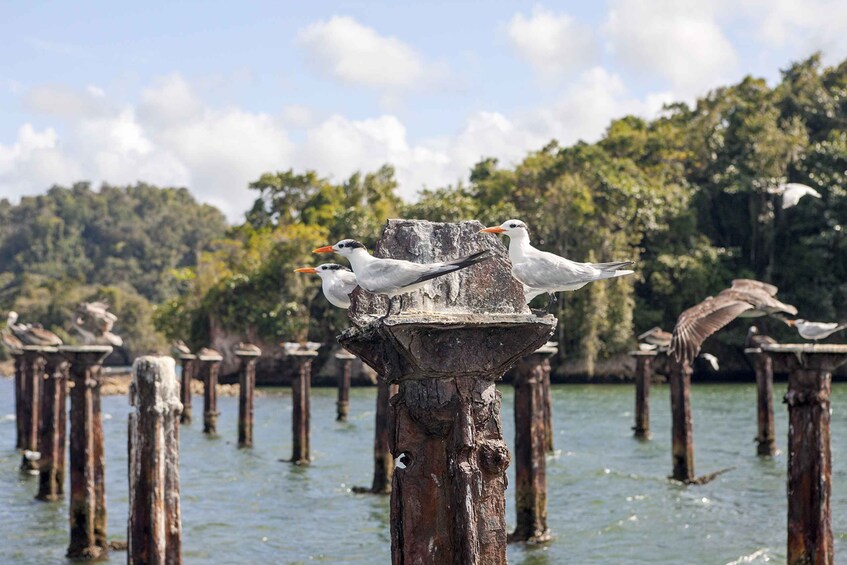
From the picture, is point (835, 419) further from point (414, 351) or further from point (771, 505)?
point (414, 351)

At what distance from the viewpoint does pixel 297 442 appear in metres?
24.4

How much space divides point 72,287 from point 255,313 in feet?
97.0

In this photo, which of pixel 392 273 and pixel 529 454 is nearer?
pixel 392 273

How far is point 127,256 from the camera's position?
109 meters

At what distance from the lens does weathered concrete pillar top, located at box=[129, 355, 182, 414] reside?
10.1m

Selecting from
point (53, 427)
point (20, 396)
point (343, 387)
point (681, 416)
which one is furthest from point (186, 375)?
point (681, 416)

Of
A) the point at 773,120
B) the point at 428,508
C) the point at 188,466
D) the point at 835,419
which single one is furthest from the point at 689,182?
the point at 428,508

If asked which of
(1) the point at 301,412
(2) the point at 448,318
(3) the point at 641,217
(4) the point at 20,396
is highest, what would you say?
(3) the point at 641,217

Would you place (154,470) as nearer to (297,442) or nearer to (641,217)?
(297,442)

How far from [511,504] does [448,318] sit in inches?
567

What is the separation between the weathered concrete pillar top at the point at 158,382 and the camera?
10.1 meters

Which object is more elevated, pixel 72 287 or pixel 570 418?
pixel 72 287

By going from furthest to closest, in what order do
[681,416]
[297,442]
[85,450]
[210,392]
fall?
[210,392]
[297,442]
[681,416]
[85,450]

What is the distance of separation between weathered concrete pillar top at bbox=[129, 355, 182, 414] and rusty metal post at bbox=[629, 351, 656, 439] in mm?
17769
